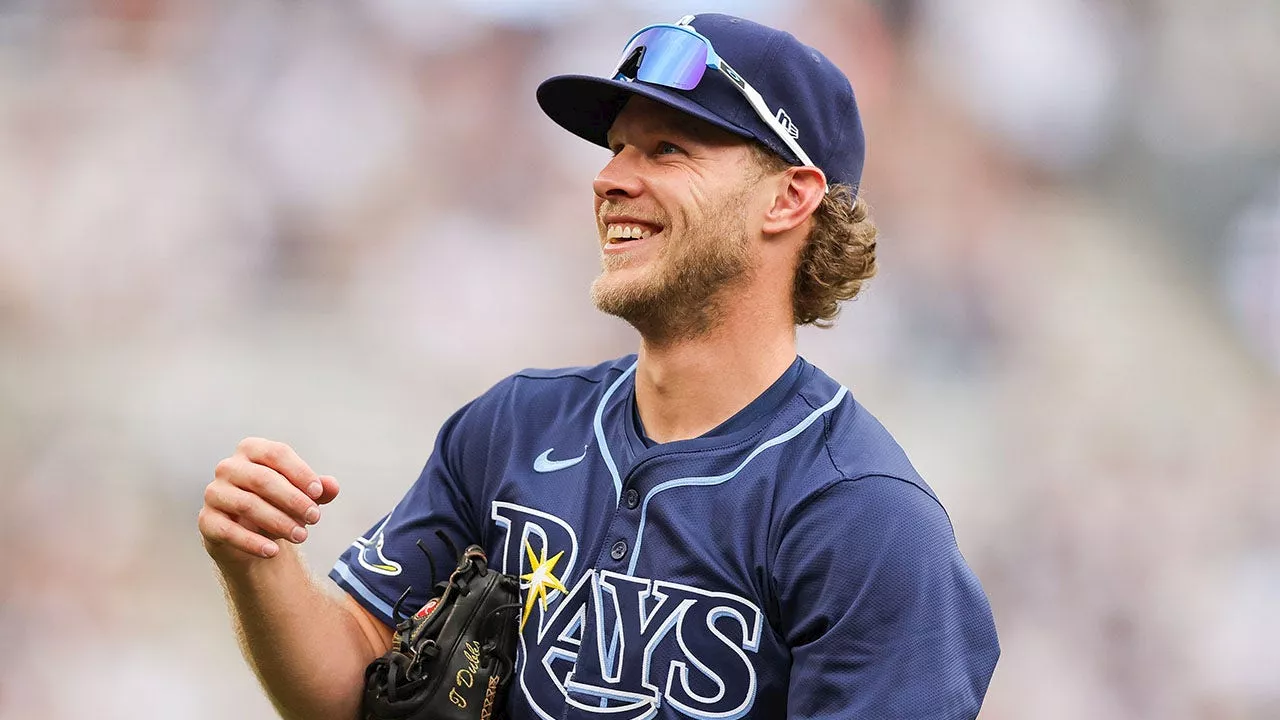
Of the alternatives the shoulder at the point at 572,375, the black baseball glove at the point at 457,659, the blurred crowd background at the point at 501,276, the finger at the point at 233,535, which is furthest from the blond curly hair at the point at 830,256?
the blurred crowd background at the point at 501,276

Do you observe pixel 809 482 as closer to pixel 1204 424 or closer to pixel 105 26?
pixel 1204 424

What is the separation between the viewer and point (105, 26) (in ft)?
17.7

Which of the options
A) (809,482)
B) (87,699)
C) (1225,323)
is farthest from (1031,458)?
(87,699)

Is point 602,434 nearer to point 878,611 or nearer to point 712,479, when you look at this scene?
point 712,479

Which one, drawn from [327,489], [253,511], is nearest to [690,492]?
[327,489]

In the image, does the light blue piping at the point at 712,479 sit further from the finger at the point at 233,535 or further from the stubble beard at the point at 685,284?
the finger at the point at 233,535

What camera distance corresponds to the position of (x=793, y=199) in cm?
247

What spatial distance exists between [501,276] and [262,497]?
3.32m

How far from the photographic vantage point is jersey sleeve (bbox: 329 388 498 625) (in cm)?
247

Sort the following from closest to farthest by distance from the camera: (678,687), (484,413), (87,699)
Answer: (678,687), (484,413), (87,699)

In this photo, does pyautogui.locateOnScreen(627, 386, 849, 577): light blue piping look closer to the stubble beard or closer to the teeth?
the stubble beard

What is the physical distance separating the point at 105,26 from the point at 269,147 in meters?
0.80

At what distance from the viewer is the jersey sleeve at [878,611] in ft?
6.47

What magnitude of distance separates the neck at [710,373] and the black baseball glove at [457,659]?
39 cm
